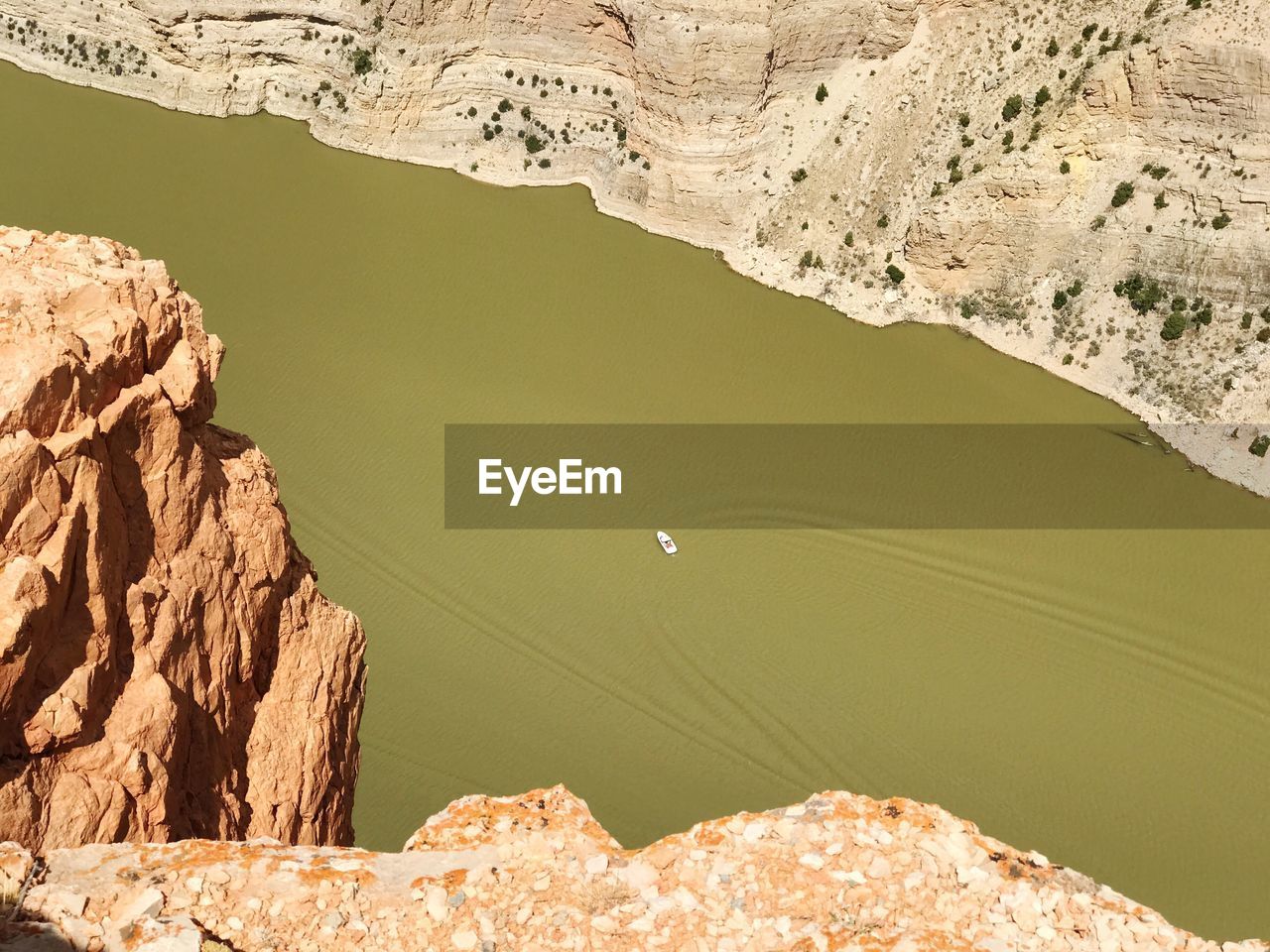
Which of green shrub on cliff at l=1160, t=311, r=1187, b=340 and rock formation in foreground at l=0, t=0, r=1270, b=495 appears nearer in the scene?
rock formation in foreground at l=0, t=0, r=1270, b=495

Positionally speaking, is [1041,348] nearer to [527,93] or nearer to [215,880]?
[527,93]

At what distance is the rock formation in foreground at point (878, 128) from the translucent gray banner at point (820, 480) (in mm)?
1802

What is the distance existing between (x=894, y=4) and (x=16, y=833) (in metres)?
26.6

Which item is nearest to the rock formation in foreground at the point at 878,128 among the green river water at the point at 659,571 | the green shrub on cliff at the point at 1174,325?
the green shrub on cliff at the point at 1174,325

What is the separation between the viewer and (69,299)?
1085cm

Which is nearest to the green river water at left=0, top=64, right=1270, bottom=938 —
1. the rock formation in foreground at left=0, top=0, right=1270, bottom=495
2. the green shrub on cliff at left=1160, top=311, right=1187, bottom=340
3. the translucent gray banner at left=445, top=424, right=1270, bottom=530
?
the translucent gray banner at left=445, top=424, right=1270, bottom=530

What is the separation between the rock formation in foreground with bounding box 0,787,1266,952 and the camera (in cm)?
820

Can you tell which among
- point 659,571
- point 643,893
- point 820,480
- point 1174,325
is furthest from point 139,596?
point 1174,325

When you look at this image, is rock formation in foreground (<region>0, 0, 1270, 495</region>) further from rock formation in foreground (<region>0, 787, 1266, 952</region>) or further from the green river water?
rock formation in foreground (<region>0, 787, 1266, 952</region>)

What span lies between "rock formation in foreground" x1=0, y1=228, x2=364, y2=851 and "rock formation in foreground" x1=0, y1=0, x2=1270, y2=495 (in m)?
18.6

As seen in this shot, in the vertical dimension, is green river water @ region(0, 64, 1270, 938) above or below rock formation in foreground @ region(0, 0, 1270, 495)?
below

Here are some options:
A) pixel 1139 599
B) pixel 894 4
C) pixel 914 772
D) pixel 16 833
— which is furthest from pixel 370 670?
pixel 894 4

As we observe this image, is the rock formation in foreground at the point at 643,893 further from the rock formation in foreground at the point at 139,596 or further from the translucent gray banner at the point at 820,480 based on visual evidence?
the translucent gray banner at the point at 820,480

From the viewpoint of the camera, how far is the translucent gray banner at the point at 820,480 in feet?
77.6
